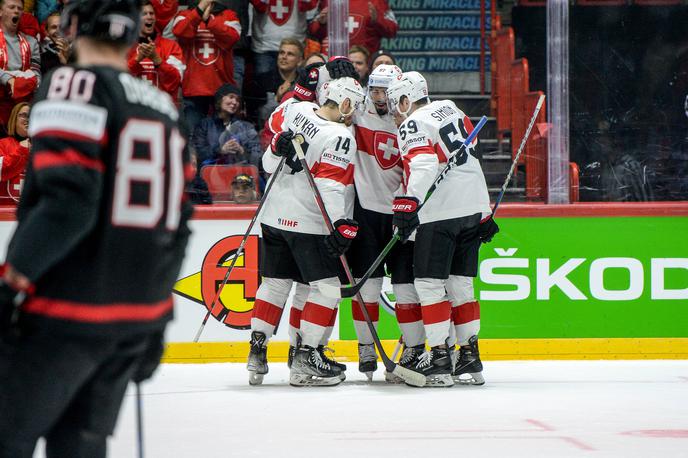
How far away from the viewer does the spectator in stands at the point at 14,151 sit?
603 centimetres

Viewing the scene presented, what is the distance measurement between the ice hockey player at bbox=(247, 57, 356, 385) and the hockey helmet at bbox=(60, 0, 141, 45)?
3158 millimetres

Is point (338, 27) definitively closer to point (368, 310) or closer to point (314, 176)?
point (314, 176)

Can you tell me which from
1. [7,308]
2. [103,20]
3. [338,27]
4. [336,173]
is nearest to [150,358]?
[7,308]

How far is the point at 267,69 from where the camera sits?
644 centimetres

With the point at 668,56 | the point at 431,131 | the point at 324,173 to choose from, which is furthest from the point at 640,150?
the point at 324,173

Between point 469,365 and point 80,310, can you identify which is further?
point 469,365

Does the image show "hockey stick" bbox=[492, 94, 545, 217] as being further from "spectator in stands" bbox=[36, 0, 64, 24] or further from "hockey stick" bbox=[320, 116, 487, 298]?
"spectator in stands" bbox=[36, 0, 64, 24]

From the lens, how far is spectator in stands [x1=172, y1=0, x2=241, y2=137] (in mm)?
6430

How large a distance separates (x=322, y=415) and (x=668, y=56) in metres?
3.26

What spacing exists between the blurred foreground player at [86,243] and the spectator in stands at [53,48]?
Answer: 4.82 m

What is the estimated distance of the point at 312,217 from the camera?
5246 mm

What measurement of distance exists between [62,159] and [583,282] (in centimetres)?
463

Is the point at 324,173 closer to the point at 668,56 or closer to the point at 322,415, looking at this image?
the point at 322,415

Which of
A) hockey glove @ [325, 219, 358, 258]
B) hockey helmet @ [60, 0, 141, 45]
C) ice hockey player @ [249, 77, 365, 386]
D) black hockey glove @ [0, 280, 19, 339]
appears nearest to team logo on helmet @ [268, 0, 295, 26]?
ice hockey player @ [249, 77, 365, 386]
